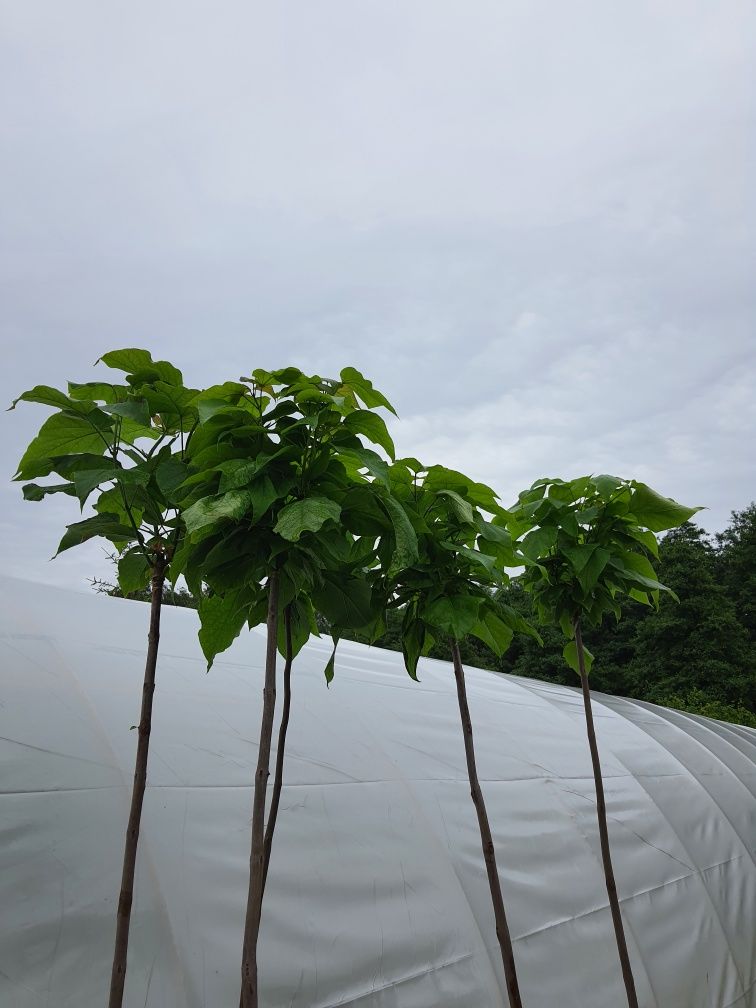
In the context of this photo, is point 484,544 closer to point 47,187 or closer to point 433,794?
point 433,794

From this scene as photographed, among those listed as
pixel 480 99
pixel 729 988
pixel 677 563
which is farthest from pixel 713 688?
pixel 480 99

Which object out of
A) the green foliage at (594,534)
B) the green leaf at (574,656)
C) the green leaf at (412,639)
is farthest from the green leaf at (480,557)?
the green leaf at (574,656)

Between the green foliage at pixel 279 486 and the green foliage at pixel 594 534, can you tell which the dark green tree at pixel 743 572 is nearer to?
the green foliage at pixel 594 534

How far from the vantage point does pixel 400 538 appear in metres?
1.97

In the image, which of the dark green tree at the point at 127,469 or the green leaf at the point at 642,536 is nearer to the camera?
the dark green tree at the point at 127,469

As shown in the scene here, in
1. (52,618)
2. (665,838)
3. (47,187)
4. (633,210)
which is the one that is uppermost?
(633,210)

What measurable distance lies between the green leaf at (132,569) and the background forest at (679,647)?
24.3 m

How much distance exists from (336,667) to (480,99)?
5679 mm

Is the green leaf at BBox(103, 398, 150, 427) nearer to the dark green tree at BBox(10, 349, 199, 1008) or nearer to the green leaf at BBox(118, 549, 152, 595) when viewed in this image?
the dark green tree at BBox(10, 349, 199, 1008)

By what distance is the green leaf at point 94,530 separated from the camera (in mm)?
1989

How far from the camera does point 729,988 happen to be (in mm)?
5172

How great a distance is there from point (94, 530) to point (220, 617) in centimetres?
47

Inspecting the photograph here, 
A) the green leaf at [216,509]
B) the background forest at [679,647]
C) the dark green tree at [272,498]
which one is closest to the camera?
the green leaf at [216,509]

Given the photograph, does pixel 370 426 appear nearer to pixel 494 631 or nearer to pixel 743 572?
pixel 494 631
